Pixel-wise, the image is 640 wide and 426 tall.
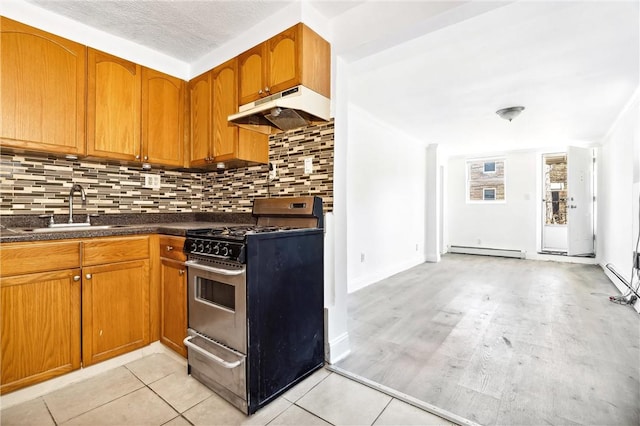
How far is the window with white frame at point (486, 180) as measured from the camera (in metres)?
6.84

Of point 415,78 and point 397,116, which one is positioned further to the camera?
point 397,116

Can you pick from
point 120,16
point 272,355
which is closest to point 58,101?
point 120,16

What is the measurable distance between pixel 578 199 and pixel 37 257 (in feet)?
A: 24.2

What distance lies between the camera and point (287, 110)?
6.56 ft

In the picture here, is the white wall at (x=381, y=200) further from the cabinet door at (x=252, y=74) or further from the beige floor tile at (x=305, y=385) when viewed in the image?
the beige floor tile at (x=305, y=385)

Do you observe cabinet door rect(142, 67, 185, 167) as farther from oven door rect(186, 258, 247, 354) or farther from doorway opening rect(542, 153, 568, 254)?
doorway opening rect(542, 153, 568, 254)

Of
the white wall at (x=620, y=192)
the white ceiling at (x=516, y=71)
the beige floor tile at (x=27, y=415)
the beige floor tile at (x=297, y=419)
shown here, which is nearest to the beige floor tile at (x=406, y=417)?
the beige floor tile at (x=297, y=419)

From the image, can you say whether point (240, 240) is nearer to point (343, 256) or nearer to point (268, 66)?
point (343, 256)

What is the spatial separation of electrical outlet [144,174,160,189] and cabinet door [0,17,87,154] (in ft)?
2.02

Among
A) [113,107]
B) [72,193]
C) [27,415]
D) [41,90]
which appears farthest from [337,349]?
[41,90]

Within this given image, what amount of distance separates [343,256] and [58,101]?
2.29 metres

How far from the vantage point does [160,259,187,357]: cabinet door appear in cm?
204

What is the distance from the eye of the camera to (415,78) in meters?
3.05

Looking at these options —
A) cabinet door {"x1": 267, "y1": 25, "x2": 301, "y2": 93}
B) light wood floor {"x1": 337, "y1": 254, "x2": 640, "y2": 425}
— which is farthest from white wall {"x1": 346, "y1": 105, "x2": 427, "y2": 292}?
cabinet door {"x1": 267, "y1": 25, "x2": 301, "y2": 93}
